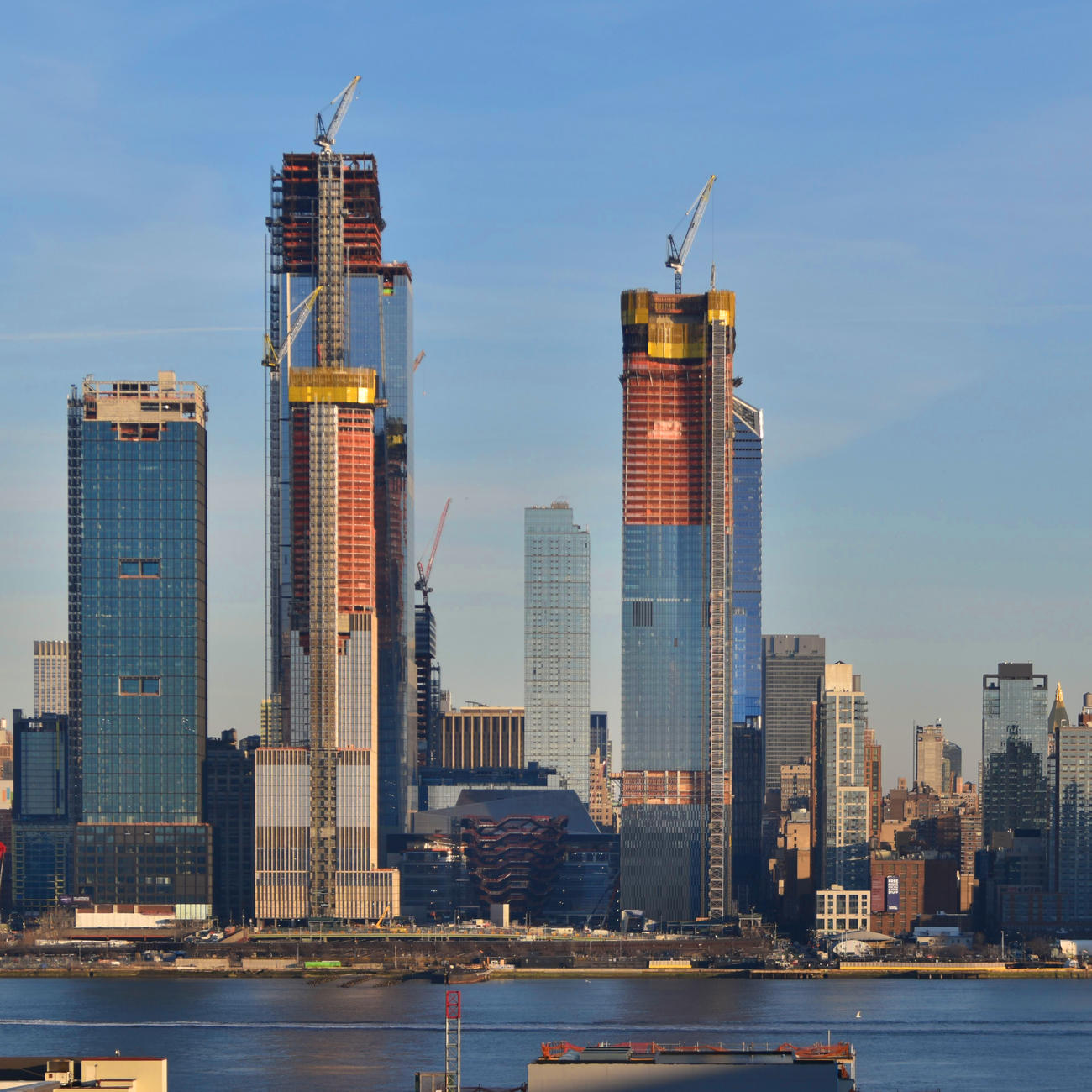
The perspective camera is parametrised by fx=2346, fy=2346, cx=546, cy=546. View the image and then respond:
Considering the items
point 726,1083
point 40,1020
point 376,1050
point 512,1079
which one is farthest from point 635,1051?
point 40,1020

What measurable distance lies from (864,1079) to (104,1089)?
7540 cm

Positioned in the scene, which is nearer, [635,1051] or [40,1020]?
[635,1051]

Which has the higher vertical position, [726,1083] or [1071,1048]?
[726,1083]

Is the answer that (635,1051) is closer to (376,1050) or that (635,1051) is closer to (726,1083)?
(726,1083)

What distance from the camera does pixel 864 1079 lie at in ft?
447

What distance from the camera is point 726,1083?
76312 millimetres

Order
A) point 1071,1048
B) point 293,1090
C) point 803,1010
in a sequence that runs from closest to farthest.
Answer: point 293,1090
point 1071,1048
point 803,1010

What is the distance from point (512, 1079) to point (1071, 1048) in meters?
51.9

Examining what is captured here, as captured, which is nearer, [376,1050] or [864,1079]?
[864,1079]

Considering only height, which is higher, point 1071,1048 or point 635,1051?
point 635,1051

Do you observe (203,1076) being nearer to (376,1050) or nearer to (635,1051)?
(376,1050)

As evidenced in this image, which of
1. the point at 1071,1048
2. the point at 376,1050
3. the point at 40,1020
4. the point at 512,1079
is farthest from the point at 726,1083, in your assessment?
the point at 40,1020

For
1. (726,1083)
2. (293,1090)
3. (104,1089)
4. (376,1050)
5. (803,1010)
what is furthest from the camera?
(803,1010)

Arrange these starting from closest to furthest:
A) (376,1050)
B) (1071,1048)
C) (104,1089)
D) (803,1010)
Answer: (104,1089) → (376,1050) → (1071,1048) → (803,1010)
